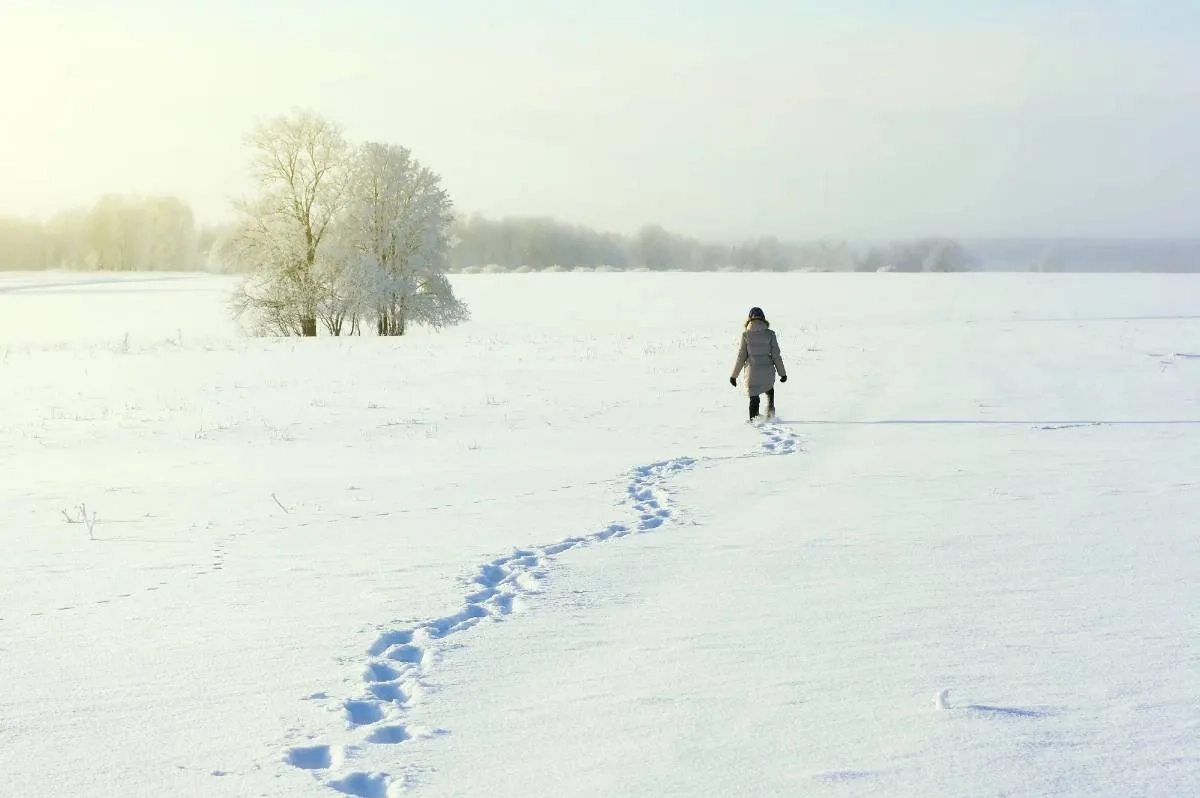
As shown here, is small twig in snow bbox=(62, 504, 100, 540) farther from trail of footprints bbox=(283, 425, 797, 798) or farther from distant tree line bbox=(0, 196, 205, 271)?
distant tree line bbox=(0, 196, 205, 271)

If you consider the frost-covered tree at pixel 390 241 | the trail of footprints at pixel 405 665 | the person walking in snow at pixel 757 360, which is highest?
the frost-covered tree at pixel 390 241

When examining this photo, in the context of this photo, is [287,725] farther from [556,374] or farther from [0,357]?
[0,357]

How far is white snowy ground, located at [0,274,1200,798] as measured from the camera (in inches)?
157

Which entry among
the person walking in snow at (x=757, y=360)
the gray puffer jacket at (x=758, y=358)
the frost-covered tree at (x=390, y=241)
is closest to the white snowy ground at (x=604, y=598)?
the person walking in snow at (x=757, y=360)

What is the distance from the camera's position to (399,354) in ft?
89.9

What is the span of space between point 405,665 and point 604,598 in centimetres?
153

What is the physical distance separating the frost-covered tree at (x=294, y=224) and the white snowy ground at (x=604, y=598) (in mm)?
21350

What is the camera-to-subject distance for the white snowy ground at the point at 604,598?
400cm

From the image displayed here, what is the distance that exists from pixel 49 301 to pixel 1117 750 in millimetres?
67707

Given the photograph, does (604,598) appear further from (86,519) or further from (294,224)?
(294,224)

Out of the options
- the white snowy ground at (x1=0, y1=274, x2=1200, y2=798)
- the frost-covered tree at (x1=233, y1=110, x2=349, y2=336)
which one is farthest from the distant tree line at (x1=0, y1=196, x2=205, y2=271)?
the white snowy ground at (x1=0, y1=274, x2=1200, y2=798)

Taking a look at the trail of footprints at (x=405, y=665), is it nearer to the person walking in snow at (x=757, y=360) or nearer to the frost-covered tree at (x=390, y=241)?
the person walking in snow at (x=757, y=360)

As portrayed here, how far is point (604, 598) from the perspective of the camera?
6.32 meters

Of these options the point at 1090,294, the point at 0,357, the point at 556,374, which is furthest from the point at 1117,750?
the point at 1090,294
